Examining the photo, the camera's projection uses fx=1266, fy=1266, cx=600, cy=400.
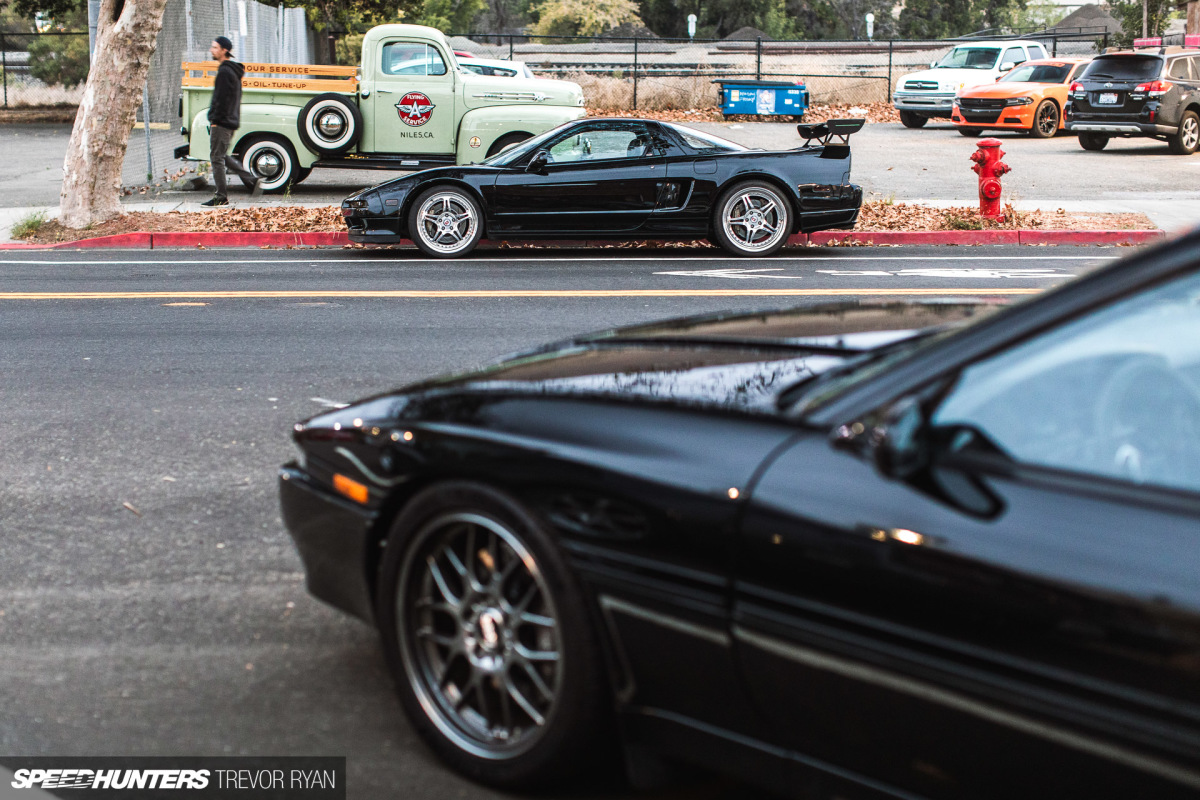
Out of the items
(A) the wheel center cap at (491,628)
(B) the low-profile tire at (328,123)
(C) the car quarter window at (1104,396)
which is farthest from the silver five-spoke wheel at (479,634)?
(B) the low-profile tire at (328,123)

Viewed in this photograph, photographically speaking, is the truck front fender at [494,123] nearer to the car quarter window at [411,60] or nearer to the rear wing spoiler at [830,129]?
the car quarter window at [411,60]

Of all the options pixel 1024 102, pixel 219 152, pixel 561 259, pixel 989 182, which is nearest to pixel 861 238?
pixel 989 182

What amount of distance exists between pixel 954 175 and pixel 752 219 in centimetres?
864

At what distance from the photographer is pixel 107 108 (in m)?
14.1

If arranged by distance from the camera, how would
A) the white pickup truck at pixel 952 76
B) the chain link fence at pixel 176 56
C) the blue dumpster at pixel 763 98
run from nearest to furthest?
the chain link fence at pixel 176 56
the white pickup truck at pixel 952 76
the blue dumpster at pixel 763 98

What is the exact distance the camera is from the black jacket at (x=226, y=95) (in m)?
15.3

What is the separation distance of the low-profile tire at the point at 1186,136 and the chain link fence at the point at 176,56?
55.8ft

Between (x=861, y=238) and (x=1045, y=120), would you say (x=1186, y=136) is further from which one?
(x=861, y=238)

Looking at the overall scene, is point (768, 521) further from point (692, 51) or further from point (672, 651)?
point (692, 51)

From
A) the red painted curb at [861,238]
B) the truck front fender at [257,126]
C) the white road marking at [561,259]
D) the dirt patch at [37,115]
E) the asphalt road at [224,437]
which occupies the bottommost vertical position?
the asphalt road at [224,437]

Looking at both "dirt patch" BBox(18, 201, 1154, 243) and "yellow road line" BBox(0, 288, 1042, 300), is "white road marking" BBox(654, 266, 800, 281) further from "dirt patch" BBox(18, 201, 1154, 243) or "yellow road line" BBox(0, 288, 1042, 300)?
"dirt patch" BBox(18, 201, 1154, 243)

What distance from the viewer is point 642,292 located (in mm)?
10000

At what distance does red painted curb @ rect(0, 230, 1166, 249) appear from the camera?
1359cm

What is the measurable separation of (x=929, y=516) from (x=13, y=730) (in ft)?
7.78
